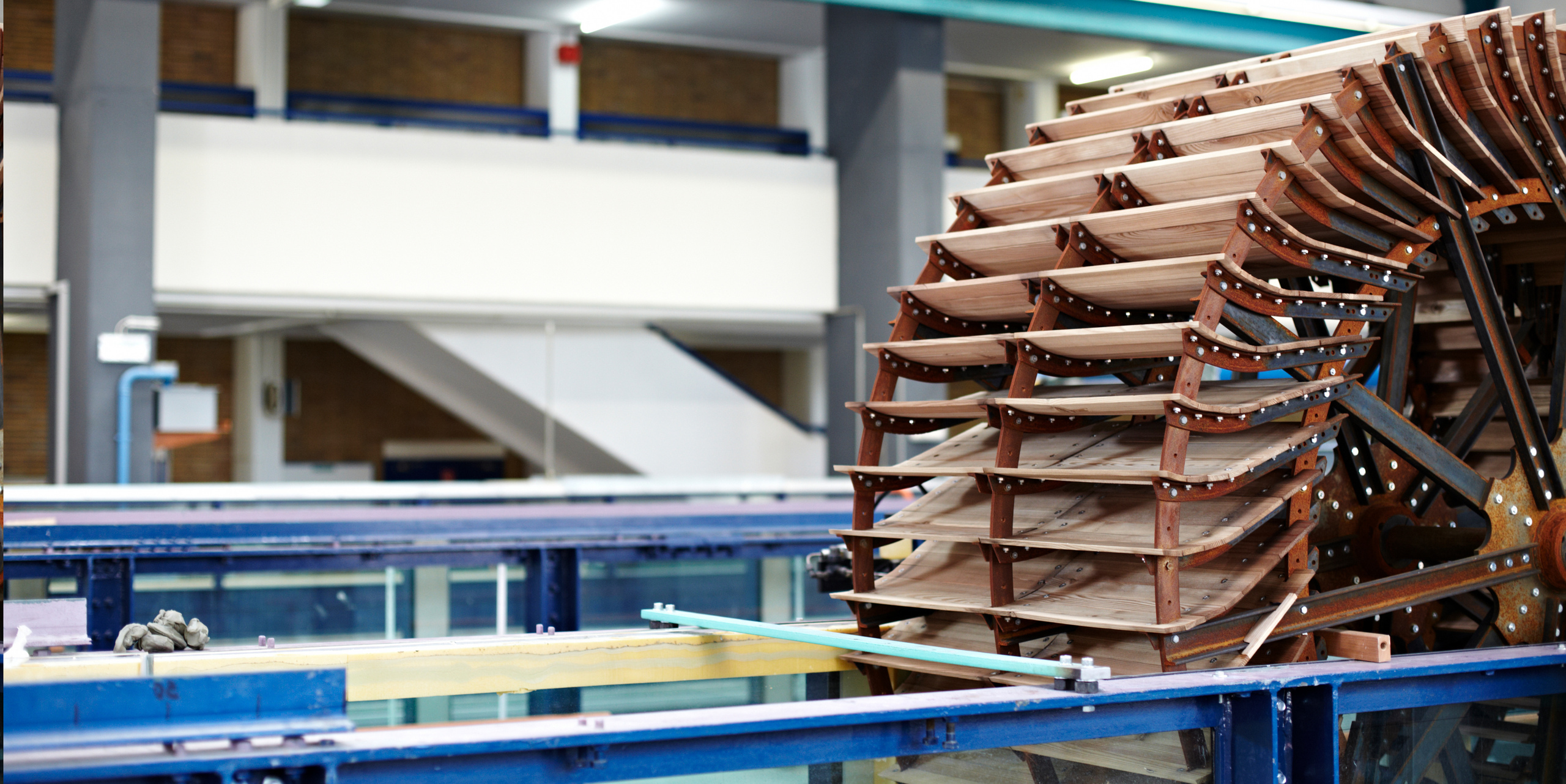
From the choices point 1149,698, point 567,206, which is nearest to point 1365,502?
point 1149,698

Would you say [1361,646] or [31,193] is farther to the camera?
[31,193]

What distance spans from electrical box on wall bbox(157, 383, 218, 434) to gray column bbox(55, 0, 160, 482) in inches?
5.2

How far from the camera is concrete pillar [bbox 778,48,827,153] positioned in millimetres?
14469

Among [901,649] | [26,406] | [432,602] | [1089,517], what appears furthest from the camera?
[26,406]

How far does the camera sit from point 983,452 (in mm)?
4328

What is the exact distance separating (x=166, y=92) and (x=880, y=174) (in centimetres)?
658

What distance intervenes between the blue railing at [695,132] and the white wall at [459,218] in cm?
86

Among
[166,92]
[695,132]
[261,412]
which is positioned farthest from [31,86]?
[695,132]

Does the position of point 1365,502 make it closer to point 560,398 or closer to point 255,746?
point 255,746

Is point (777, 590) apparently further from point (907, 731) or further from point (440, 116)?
point (440, 116)

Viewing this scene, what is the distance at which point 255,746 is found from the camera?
2227 millimetres

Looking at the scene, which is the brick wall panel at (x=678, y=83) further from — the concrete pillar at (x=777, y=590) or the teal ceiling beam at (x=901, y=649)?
the teal ceiling beam at (x=901, y=649)

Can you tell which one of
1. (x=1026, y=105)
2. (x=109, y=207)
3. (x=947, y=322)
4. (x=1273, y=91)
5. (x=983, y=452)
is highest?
(x=1026, y=105)

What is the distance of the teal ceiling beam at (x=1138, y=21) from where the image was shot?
9.57 meters
